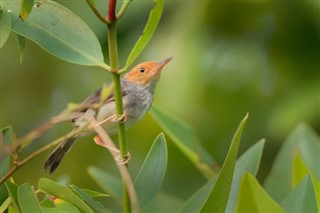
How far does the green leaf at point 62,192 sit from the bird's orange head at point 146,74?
1352mm

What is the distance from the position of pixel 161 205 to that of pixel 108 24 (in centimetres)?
106

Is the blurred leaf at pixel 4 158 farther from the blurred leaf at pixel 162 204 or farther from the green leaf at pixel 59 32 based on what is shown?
the blurred leaf at pixel 162 204

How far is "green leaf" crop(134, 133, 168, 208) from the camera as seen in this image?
69.7 inches

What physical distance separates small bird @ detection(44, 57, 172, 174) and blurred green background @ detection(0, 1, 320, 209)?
16.0 inches

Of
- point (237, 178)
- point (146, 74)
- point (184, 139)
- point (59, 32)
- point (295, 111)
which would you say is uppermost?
point (59, 32)

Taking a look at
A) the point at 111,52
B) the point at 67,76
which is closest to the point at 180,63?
the point at 67,76

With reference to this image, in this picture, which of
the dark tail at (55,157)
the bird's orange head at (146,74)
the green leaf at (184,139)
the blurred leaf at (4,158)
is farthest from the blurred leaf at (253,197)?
the bird's orange head at (146,74)

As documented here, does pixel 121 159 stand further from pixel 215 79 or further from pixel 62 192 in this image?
pixel 215 79

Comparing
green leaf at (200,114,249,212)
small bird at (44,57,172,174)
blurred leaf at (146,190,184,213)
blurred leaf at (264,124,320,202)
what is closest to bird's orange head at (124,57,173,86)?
small bird at (44,57,172,174)

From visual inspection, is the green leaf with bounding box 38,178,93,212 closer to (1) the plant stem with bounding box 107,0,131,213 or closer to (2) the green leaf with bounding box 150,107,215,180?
(1) the plant stem with bounding box 107,0,131,213

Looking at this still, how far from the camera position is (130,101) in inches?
105

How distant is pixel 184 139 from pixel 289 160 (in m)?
0.29

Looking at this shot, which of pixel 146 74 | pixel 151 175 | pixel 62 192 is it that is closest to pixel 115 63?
pixel 62 192

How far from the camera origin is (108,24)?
147 centimetres
